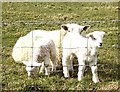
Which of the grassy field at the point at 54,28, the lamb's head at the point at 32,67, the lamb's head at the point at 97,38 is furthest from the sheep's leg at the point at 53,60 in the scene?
the lamb's head at the point at 97,38

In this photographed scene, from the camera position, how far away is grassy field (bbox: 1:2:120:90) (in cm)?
852

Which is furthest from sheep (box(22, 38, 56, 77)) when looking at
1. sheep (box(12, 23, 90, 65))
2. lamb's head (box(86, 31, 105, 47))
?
lamb's head (box(86, 31, 105, 47))

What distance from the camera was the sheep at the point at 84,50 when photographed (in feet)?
28.1

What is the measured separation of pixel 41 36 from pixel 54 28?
435 centimetres

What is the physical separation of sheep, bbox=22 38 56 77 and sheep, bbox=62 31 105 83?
33 cm

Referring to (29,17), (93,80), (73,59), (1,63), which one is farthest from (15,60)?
(29,17)

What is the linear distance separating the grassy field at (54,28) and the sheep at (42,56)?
230 millimetres

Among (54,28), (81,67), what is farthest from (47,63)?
(54,28)

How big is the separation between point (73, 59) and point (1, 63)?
169 cm

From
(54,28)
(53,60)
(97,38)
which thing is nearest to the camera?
(97,38)

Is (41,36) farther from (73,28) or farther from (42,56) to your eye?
(42,56)

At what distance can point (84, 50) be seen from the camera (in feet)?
28.3

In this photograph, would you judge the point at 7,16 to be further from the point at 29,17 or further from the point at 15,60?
the point at 15,60

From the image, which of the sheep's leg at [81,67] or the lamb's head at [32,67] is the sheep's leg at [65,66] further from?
the lamb's head at [32,67]
